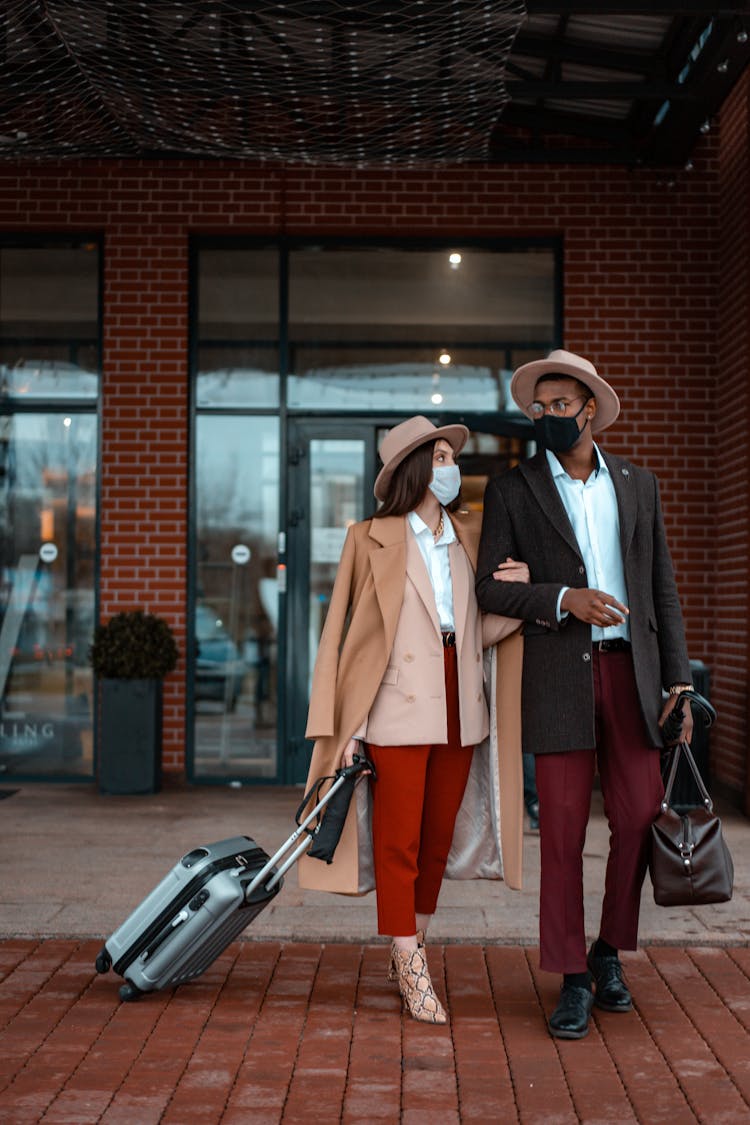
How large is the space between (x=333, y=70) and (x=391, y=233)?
3003 mm

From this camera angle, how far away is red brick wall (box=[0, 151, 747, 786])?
9.24 m

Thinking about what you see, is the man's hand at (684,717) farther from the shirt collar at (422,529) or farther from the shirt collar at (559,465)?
the shirt collar at (422,529)

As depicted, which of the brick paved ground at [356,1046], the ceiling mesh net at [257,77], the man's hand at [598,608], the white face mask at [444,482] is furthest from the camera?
the ceiling mesh net at [257,77]

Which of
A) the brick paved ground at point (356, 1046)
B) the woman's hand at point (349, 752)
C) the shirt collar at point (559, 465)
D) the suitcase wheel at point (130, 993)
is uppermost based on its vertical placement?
the shirt collar at point (559, 465)

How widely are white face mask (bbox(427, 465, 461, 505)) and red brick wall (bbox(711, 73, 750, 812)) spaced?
4.05m

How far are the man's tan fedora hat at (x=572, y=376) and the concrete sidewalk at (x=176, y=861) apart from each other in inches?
78.4

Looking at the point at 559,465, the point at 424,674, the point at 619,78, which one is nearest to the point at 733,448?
the point at 619,78

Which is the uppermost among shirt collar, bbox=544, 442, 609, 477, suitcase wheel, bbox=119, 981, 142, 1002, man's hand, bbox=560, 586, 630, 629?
shirt collar, bbox=544, 442, 609, 477

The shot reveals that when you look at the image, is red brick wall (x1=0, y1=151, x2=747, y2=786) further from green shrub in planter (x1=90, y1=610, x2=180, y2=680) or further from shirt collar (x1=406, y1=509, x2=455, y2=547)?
shirt collar (x1=406, y1=509, x2=455, y2=547)

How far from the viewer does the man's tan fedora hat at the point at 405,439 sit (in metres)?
4.56

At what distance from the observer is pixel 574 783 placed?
14.6 feet

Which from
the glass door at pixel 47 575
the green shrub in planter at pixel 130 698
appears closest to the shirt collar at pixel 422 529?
the green shrub in planter at pixel 130 698

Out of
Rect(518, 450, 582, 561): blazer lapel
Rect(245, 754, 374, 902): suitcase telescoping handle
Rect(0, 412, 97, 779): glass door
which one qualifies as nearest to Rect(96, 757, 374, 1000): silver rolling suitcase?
Rect(245, 754, 374, 902): suitcase telescoping handle

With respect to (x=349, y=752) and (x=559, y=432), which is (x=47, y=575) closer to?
(x=349, y=752)
